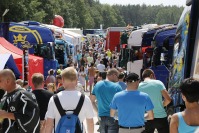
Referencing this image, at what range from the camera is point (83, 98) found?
17.9 ft

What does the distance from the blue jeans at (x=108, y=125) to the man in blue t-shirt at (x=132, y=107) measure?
3.93ft

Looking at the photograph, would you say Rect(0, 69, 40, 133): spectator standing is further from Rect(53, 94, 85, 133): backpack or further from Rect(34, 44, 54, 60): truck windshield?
Rect(34, 44, 54, 60): truck windshield

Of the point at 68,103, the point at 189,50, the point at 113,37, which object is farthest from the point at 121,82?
the point at 113,37

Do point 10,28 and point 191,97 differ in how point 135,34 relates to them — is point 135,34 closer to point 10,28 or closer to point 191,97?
point 10,28

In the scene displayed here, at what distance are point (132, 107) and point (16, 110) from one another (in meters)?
1.89

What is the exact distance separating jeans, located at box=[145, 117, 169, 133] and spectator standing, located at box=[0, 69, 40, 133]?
295 cm

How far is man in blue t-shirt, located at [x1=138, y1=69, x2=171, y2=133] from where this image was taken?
7.93m

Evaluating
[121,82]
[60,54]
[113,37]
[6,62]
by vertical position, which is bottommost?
[113,37]

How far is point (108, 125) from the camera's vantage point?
26.7 feet

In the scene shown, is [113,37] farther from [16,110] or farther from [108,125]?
[16,110]

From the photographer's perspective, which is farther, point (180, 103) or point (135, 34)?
point (135, 34)

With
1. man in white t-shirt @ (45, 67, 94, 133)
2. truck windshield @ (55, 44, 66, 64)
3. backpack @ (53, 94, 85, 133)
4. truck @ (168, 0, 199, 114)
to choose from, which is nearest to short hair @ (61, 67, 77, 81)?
man in white t-shirt @ (45, 67, 94, 133)

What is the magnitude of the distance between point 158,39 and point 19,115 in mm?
11257

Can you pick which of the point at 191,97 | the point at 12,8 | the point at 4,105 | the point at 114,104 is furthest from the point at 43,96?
the point at 12,8
